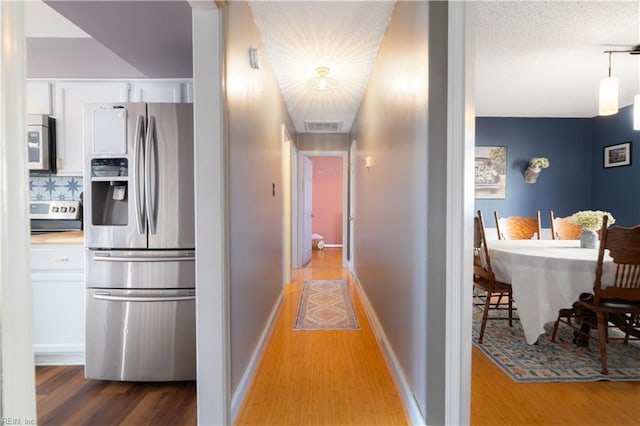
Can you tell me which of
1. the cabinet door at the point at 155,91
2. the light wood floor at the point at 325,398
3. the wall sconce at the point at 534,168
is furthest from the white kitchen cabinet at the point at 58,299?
Answer: the wall sconce at the point at 534,168

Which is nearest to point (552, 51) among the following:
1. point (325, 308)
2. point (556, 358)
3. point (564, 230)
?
point (564, 230)

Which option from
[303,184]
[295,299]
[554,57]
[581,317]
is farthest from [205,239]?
[303,184]

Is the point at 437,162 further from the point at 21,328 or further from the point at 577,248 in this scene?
the point at 577,248

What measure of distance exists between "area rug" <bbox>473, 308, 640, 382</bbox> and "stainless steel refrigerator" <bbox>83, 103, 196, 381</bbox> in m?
2.26

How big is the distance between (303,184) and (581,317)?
419 cm

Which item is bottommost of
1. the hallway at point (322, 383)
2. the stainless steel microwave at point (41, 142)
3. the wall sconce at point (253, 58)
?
the hallway at point (322, 383)

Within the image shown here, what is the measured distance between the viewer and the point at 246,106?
80.4 inches

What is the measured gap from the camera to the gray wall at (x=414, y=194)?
4.61 ft

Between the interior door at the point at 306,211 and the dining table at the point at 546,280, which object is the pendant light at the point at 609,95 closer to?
the dining table at the point at 546,280

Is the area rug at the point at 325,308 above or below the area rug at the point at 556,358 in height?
above

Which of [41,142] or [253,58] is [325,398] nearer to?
[253,58]

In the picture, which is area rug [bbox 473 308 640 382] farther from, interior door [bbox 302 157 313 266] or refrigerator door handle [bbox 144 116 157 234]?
interior door [bbox 302 157 313 266]

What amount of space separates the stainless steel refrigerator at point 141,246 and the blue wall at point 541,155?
4.54m

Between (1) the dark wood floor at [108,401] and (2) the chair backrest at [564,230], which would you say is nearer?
(1) the dark wood floor at [108,401]
